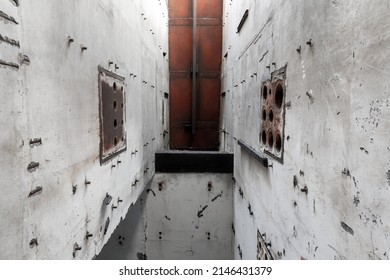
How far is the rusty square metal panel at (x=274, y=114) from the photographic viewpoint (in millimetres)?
2297

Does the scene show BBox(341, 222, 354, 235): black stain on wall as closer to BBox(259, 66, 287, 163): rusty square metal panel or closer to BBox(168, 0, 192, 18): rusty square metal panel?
BBox(259, 66, 287, 163): rusty square metal panel

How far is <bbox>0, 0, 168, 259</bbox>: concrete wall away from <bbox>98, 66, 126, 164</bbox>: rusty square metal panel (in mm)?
94

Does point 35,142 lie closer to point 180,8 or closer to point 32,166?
point 32,166

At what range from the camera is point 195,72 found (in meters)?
7.28

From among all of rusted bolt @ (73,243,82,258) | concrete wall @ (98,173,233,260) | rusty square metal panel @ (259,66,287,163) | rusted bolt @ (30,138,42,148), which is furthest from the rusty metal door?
rusted bolt @ (30,138,42,148)

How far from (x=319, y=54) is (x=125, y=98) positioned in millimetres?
2114

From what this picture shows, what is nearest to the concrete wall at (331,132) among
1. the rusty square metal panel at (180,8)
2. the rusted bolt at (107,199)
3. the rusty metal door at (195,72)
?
the rusted bolt at (107,199)

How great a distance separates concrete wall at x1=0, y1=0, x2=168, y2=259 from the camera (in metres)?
1.22

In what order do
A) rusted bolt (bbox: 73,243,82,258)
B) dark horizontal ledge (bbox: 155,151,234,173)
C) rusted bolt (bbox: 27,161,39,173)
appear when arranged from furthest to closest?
dark horizontal ledge (bbox: 155,151,234,173) → rusted bolt (bbox: 73,243,82,258) → rusted bolt (bbox: 27,161,39,173)

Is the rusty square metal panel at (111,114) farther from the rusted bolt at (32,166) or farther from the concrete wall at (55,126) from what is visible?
the rusted bolt at (32,166)

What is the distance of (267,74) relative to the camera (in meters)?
2.75

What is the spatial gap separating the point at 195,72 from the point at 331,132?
240 inches

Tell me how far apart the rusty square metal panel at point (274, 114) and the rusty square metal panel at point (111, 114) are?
4.75 ft
